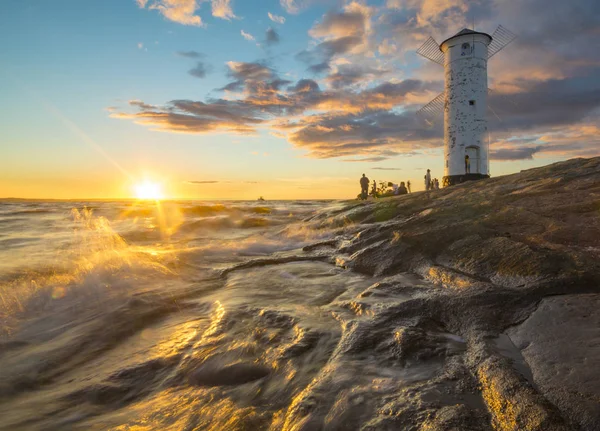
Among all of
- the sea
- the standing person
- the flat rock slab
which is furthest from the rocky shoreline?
the standing person

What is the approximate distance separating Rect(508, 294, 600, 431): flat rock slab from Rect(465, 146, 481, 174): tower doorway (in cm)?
2119

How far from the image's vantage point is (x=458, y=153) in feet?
72.6

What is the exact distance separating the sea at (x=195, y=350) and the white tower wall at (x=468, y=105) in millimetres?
19096

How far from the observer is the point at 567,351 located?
2.26 m

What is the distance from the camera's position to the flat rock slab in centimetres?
177

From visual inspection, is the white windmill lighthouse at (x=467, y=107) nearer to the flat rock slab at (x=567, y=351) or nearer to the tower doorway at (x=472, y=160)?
the tower doorway at (x=472, y=160)

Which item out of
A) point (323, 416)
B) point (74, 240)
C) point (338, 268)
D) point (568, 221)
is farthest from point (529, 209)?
point (74, 240)

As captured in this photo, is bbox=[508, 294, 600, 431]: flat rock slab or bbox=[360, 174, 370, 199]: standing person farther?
bbox=[360, 174, 370, 199]: standing person

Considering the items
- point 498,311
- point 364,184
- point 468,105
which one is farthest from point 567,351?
point 364,184

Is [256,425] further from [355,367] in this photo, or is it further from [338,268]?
[338,268]

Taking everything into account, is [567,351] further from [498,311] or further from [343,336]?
[343,336]

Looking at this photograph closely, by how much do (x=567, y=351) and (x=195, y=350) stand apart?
284 centimetres

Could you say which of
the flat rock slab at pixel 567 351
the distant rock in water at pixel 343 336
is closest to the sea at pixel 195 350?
the distant rock in water at pixel 343 336

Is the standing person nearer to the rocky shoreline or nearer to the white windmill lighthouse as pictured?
the white windmill lighthouse
